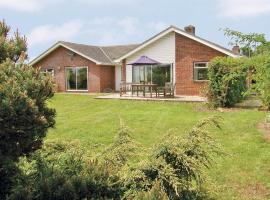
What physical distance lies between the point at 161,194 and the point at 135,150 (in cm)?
147

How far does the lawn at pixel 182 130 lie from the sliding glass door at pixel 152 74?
22.2 ft

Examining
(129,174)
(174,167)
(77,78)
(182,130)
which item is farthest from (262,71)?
(77,78)

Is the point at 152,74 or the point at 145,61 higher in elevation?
the point at 145,61

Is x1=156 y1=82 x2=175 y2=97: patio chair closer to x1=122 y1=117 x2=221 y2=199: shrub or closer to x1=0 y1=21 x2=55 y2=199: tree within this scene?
x1=122 y1=117 x2=221 y2=199: shrub

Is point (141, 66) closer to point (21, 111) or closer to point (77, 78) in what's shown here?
point (77, 78)

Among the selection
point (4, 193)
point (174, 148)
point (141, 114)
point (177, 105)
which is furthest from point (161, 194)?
point (177, 105)

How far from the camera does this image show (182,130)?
491 inches

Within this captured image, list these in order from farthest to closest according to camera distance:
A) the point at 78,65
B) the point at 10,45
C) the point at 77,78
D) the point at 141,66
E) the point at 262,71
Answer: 1. the point at 77,78
2. the point at 78,65
3. the point at 141,66
4. the point at 262,71
5. the point at 10,45

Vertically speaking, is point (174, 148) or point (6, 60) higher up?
point (6, 60)

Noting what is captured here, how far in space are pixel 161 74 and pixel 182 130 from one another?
53.3 feet

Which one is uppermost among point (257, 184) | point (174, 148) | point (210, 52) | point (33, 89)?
point (210, 52)

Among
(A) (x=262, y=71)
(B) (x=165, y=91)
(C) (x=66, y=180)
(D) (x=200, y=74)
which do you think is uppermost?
(D) (x=200, y=74)

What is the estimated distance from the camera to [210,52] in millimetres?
26188

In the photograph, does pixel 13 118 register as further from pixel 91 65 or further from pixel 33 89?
pixel 91 65
